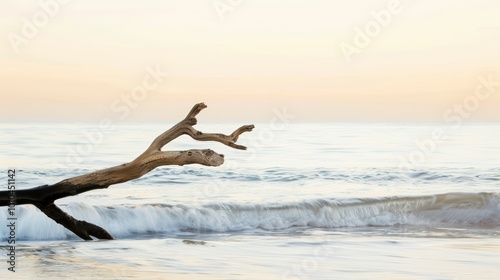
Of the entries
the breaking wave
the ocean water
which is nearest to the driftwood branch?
the ocean water

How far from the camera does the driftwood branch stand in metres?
9.90

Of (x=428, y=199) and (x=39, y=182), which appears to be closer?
(x=428, y=199)

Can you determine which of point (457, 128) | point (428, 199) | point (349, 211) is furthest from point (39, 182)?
point (457, 128)

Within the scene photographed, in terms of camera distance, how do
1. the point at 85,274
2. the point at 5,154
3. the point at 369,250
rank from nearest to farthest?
the point at 85,274 → the point at 369,250 → the point at 5,154

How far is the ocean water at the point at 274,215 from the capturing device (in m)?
10.6

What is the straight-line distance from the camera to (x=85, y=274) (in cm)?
971

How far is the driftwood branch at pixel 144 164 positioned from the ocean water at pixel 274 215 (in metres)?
0.87

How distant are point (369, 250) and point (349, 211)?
5.30 metres

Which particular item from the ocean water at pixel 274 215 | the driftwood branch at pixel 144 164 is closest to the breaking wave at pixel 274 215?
the ocean water at pixel 274 215

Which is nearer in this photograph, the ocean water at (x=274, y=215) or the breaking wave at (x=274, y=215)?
the ocean water at (x=274, y=215)

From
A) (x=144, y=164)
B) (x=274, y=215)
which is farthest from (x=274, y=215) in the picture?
(x=144, y=164)

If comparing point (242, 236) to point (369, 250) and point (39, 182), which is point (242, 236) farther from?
point (39, 182)

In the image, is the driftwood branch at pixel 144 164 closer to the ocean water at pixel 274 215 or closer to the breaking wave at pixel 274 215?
the ocean water at pixel 274 215

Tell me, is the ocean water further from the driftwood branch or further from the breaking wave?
the driftwood branch
